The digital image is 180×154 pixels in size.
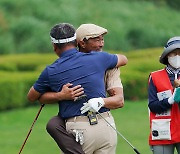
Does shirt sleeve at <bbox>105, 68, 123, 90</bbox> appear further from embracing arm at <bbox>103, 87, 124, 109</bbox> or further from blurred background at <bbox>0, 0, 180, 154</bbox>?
blurred background at <bbox>0, 0, 180, 154</bbox>

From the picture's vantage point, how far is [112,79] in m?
5.22

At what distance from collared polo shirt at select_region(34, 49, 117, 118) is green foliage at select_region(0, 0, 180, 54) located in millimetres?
17381

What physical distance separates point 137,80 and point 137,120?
4.21 meters

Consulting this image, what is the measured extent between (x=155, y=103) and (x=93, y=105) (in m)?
1.00

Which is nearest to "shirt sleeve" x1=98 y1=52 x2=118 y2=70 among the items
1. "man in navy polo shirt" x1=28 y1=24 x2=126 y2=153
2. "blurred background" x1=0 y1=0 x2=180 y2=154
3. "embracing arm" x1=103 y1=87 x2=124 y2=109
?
"man in navy polo shirt" x1=28 y1=24 x2=126 y2=153

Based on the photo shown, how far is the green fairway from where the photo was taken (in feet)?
33.8

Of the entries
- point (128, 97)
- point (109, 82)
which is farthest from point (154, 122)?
point (128, 97)

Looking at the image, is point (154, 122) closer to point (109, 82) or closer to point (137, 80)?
point (109, 82)

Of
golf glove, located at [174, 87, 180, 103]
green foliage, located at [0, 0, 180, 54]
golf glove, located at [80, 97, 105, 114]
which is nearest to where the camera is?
golf glove, located at [80, 97, 105, 114]

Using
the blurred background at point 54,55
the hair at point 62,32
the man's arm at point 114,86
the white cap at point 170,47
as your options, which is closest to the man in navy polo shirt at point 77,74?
the hair at point 62,32

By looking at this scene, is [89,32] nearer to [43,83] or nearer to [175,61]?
[43,83]

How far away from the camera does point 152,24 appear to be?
26.8 meters

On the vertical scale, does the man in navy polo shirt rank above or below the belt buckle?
above

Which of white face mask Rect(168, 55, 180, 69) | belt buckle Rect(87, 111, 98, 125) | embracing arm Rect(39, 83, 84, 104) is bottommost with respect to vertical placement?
belt buckle Rect(87, 111, 98, 125)
